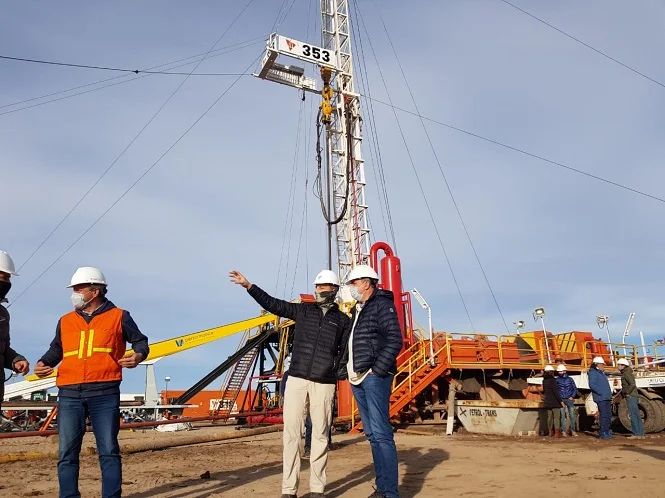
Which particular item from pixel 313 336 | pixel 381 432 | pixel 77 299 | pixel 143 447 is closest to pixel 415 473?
pixel 381 432

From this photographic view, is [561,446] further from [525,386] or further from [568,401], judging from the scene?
[525,386]

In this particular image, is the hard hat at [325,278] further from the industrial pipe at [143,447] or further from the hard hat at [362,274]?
the industrial pipe at [143,447]

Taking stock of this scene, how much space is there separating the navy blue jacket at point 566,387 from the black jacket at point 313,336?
902 centimetres

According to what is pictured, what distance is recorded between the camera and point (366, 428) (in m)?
4.92

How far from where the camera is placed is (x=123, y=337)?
14.7 feet

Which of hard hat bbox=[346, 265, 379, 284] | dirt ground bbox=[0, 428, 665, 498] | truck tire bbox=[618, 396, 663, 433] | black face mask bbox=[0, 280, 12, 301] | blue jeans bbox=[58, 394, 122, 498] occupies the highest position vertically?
hard hat bbox=[346, 265, 379, 284]

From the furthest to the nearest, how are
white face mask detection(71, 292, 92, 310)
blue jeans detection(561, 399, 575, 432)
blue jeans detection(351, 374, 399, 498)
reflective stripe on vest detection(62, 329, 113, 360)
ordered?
blue jeans detection(561, 399, 575, 432) < blue jeans detection(351, 374, 399, 498) < white face mask detection(71, 292, 92, 310) < reflective stripe on vest detection(62, 329, 113, 360)

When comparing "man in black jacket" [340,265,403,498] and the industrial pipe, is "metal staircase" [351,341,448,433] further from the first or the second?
"man in black jacket" [340,265,403,498]

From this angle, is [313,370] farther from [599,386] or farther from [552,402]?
[552,402]

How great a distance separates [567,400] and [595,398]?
1.05 meters

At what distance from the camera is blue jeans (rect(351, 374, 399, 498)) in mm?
4676

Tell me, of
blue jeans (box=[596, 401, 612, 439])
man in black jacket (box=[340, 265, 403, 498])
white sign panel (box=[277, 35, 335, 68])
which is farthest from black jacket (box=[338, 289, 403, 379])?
white sign panel (box=[277, 35, 335, 68])

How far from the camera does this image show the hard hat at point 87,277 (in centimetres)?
443

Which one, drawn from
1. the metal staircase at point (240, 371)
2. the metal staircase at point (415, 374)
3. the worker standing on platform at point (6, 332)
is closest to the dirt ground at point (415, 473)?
the worker standing on platform at point (6, 332)
